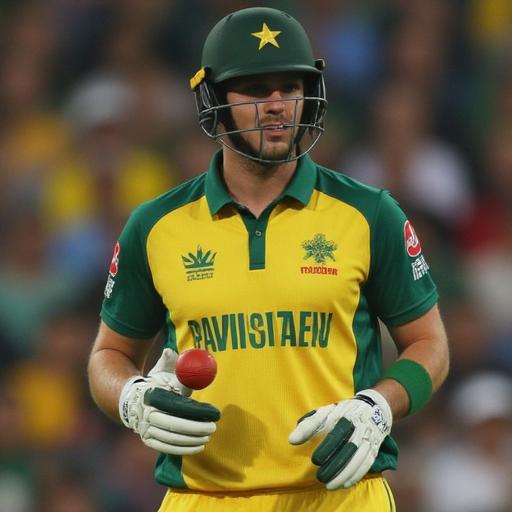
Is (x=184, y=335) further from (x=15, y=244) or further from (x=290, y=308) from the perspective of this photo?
(x=15, y=244)

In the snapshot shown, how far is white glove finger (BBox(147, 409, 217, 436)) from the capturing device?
3.53 meters

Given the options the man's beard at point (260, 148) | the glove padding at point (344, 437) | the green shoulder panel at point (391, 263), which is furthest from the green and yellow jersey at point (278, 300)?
the glove padding at point (344, 437)

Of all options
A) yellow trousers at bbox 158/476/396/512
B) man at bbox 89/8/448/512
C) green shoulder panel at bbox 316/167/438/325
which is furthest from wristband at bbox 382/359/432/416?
yellow trousers at bbox 158/476/396/512

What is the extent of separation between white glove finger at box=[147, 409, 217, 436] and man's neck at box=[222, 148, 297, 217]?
68 cm

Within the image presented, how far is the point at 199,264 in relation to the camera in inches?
151

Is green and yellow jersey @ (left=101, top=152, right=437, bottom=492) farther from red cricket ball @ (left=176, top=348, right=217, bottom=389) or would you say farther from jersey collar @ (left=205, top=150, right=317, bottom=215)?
red cricket ball @ (left=176, top=348, right=217, bottom=389)

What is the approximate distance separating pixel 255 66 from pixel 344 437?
3.59 ft

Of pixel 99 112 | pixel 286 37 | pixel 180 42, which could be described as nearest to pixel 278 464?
pixel 286 37

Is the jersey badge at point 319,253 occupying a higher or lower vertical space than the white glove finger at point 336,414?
higher

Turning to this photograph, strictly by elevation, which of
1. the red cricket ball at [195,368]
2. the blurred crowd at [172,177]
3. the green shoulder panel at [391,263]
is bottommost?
the blurred crowd at [172,177]

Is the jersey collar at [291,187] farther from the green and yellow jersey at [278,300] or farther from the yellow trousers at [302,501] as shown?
the yellow trousers at [302,501]

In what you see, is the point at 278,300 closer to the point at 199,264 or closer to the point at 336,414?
the point at 199,264

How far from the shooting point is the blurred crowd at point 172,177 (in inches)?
262

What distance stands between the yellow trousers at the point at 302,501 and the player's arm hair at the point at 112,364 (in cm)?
38
